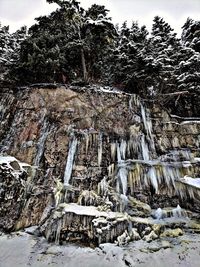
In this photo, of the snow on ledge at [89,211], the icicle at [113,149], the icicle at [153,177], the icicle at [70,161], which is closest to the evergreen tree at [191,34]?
the icicle at [113,149]

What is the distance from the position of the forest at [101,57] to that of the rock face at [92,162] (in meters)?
1.77

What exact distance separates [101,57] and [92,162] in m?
8.51

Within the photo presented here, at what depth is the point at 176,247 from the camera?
8.05m

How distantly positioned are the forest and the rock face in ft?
5.79

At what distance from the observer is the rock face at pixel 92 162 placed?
916cm

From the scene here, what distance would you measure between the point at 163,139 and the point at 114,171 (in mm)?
3798

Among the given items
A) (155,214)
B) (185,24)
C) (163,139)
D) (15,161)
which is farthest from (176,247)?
(185,24)

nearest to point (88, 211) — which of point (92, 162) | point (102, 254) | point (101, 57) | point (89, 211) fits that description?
point (89, 211)

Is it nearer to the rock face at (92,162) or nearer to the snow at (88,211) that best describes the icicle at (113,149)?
the rock face at (92,162)

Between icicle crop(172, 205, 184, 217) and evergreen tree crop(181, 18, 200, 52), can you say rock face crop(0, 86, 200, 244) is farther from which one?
evergreen tree crop(181, 18, 200, 52)

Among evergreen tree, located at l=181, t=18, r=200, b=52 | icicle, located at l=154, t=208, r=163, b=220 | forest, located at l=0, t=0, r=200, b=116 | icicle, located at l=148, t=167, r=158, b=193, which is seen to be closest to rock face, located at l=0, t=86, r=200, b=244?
icicle, located at l=148, t=167, r=158, b=193

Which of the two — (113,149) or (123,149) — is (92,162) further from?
(123,149)

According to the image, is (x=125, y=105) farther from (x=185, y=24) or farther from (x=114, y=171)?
(x=185, y=24)

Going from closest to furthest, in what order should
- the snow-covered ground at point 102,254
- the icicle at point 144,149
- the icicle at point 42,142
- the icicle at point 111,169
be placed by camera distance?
the snow-covered ground at point 102,254
the icicle at point 111,169
the icicle at point 42,142
the icicle at point 144,149
